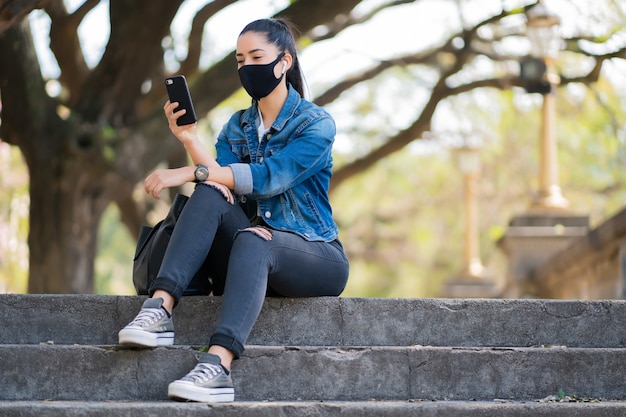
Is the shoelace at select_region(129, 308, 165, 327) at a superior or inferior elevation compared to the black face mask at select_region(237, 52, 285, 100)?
inferior

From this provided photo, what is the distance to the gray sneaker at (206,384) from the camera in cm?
404

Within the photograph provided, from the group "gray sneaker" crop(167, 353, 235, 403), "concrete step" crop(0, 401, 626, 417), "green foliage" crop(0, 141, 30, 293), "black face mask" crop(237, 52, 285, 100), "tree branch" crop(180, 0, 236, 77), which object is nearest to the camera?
"concrete step" crop(0, 401, 626, 417)

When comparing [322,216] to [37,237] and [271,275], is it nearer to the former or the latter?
[271,275]

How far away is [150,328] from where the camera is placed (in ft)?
14.1

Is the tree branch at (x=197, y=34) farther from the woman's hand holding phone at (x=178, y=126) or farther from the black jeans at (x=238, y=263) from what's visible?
the black jeans at (x=238, y=263)

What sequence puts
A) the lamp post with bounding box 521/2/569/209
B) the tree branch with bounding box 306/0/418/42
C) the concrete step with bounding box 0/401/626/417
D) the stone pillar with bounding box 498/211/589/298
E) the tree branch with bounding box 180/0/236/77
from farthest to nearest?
the tree branch with bounding box 306/0/418/42 < the stone pillar with bounding box 498/211/589/298 < the lamp post with bounding box 521/2/569/209 < the tree branch with bounding box 180/0/236/77 < the concrete step with bounding box 0/401/626/417

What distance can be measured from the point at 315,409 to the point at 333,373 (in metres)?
0.40

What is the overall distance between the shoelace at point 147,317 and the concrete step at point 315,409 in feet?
1.19

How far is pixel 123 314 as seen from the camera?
472 cm

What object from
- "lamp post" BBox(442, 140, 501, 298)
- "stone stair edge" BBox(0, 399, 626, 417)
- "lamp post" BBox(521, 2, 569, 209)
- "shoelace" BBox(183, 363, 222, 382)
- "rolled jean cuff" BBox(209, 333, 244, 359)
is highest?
"lamp post" BBox(521, 2, 569, 209)

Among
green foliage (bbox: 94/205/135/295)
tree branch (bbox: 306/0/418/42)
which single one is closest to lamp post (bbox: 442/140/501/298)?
tree branch (bbox: 306/0/418/42)

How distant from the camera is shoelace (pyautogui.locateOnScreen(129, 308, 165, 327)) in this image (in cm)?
429

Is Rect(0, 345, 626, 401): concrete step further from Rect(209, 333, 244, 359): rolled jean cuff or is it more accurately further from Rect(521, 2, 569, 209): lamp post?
Rect(521, 2, 569, 209): lamp post

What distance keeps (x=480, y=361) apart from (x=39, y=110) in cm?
672
